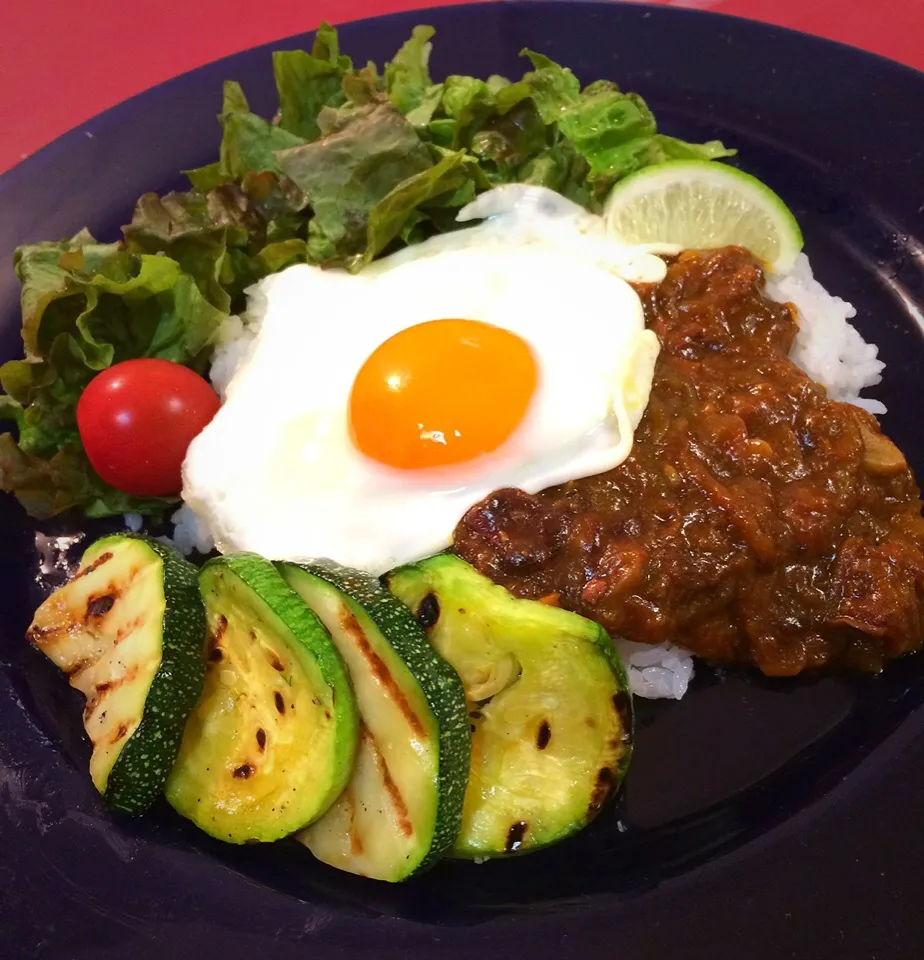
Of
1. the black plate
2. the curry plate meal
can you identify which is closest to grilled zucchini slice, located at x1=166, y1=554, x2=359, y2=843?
the curry plate meal

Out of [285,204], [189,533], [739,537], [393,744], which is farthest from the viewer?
[285,204]

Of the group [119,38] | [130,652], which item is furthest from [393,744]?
[119,38]

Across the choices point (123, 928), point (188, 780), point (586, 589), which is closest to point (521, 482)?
point (586, 589)

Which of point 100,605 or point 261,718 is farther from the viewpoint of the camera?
point 100,605

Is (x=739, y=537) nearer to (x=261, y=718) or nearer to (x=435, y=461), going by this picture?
→ (x=435, y=461)

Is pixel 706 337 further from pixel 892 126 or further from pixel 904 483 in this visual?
pixel 892 126
